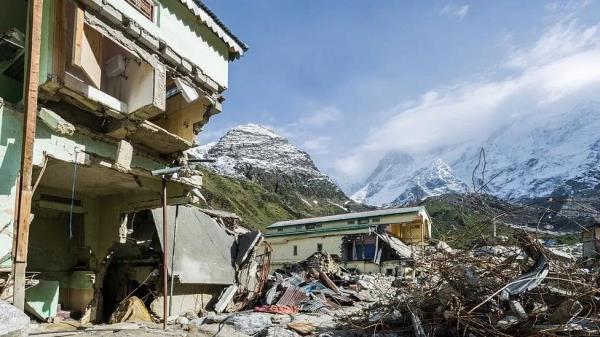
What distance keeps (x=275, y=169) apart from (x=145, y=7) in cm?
15001

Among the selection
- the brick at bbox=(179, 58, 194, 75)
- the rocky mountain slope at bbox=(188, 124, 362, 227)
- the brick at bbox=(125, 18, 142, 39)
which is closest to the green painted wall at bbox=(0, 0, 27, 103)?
the brick at bbox=(125, 18, 142, 39)

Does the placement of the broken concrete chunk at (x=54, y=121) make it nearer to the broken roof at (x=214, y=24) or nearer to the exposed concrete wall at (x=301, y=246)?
the broken roof at (x=214, y=24)

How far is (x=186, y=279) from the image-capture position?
1634cm

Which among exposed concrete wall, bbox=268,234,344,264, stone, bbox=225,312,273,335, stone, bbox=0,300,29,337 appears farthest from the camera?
exposed concrete wall, bbox=268,234,344,264

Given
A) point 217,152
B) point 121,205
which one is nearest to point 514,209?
point 121,205

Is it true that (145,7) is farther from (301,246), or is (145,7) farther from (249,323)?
(301,246)

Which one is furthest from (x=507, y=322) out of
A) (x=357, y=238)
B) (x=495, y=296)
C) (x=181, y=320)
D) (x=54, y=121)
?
(x=357, y=238)

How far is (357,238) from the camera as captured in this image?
132 feet

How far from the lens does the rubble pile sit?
27.1ft

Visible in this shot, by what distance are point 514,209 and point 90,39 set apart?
9807mm

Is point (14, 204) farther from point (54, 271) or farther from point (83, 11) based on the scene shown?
point (54, 271)

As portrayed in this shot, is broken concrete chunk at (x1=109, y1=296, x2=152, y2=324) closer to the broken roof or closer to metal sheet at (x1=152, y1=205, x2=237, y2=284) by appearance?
metal sheet at (x1=152, y1=205, x2=237, y2=284)

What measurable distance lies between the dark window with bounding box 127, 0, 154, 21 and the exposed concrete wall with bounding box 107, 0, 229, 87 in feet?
0.37

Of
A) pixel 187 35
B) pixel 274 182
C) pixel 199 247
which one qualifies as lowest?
pixel 199 247
